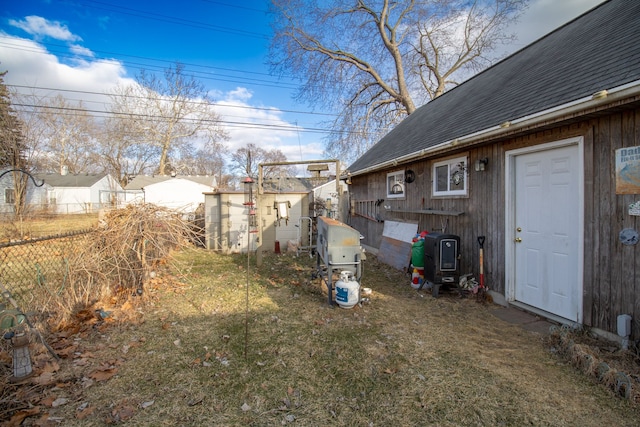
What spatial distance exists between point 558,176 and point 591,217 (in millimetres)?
716

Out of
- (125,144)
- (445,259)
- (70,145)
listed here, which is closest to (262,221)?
(445,259)

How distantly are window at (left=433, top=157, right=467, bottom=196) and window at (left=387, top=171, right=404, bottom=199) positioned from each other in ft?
5.21

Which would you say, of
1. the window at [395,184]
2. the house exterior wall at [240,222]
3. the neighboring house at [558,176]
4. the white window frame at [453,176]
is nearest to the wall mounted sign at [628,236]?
the neighboring house at [558,176]

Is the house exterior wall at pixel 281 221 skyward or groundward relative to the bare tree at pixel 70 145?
groundward

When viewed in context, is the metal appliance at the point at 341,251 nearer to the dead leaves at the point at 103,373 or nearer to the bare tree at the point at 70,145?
the dead leaves at the point at 103,373

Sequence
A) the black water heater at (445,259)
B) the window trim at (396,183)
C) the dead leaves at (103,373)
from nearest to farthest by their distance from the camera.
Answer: the dead leaves at (103,373)
the black water heater at (445,259)
the window trim at (396,183)

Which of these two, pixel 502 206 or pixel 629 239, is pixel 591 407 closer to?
pixel 629 239

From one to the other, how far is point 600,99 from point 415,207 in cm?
460

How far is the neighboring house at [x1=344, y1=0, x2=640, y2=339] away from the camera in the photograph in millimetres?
3244

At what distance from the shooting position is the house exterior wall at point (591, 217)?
322cm

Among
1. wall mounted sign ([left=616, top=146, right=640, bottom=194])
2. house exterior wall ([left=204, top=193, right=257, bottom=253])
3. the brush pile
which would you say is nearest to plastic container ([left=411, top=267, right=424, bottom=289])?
wall mounted sign ([left=616, top=146, right=640, bottom=194])

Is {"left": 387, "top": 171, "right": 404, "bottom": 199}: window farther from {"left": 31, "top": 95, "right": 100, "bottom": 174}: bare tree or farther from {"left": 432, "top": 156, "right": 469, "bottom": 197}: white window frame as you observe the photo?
{"left": 31, "top": 95, "right": 100, "bottom": 174}: bare tree

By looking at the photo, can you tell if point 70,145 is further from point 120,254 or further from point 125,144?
point 120,254

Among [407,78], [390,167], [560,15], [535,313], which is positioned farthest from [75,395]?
[407,78]
